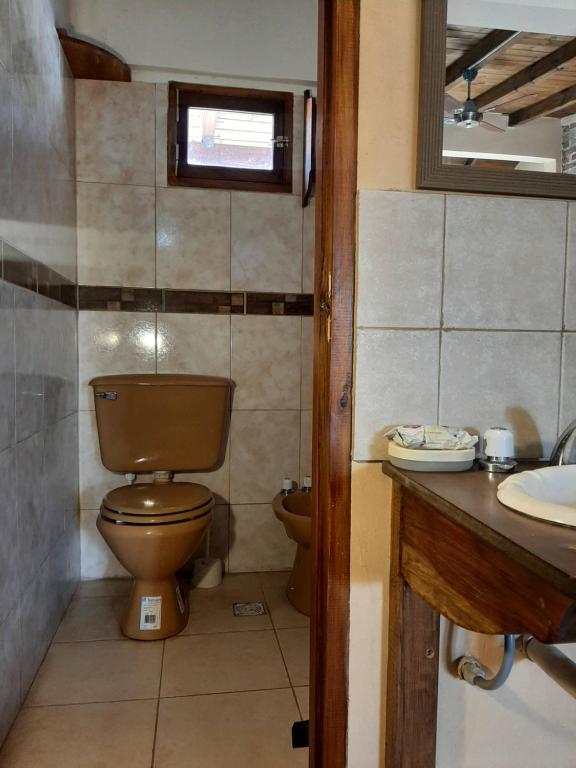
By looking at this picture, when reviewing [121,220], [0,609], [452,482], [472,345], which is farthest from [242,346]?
[452,482]

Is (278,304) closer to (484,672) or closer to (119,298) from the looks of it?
(119,298)

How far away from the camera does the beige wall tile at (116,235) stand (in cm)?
232

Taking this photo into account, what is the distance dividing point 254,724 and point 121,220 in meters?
1.93

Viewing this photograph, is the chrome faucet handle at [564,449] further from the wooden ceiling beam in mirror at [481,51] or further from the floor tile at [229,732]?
the floor tile at [229,732]

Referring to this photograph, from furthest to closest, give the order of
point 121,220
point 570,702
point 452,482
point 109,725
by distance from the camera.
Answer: point 121,220, point 109,725, point 570,702, point 452,482

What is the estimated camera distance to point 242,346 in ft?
8.02

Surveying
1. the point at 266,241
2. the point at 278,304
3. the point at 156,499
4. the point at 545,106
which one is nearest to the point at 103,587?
the point at 156,499

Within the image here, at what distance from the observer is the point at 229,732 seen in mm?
1479

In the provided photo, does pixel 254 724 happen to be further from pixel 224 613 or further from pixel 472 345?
pixel 472 345

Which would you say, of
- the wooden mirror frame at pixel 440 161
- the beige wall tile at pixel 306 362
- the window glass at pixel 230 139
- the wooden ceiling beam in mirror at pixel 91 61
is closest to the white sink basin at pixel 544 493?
the wooden mirror frame at pixel 440 161

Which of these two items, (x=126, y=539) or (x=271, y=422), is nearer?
(x=126, y=539)

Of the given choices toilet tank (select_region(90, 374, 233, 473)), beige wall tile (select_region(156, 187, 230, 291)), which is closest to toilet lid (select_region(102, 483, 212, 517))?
toilet tank (select_region(90, 374, 233, 473))

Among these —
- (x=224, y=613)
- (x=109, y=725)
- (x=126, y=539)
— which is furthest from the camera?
(x=224, y=613)

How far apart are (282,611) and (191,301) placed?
1329 millimetres
